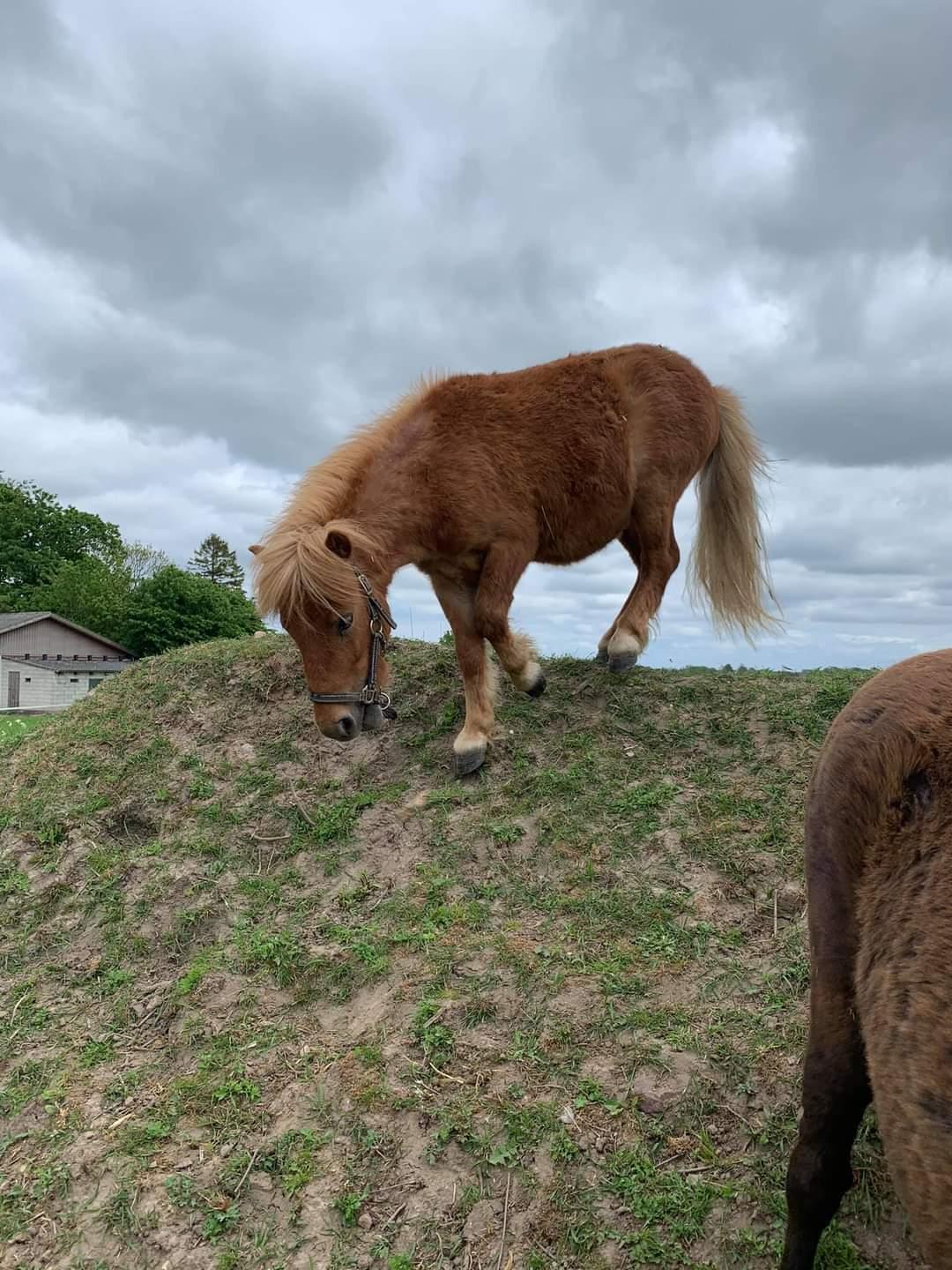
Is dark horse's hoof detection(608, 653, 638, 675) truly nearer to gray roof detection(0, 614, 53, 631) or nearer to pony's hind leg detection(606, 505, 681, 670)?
pony's hind leg detection(606, 505, 681, 670)

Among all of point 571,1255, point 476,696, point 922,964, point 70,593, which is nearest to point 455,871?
point 476,696

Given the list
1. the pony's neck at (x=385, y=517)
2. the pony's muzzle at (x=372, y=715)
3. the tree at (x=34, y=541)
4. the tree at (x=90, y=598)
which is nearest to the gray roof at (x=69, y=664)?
the tree at (x=90, y=598)

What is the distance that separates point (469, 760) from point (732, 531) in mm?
3010

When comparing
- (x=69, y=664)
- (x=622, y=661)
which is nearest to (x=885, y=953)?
(x=622, y=661)

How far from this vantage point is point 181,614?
41.2 metres

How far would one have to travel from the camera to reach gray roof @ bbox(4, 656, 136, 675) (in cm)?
3812

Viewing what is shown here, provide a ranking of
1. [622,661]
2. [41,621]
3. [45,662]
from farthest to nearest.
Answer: [41,621]
[45,662]
[622,661]

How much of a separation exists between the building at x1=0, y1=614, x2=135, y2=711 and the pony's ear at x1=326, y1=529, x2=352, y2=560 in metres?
37.4

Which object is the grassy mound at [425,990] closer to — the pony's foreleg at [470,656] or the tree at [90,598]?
the pony's foreleg at [470,656]

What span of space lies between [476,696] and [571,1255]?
3.33m

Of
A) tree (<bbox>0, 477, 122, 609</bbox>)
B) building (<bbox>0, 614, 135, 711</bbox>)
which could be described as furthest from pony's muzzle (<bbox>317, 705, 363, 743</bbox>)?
tree (<bbox>0, 477, 122, 609</bbox>)

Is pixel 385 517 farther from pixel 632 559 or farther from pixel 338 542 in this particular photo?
pixel 632 559

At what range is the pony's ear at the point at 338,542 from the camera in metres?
4.69

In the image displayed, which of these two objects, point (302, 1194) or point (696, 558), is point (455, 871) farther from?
point (696, 558)
